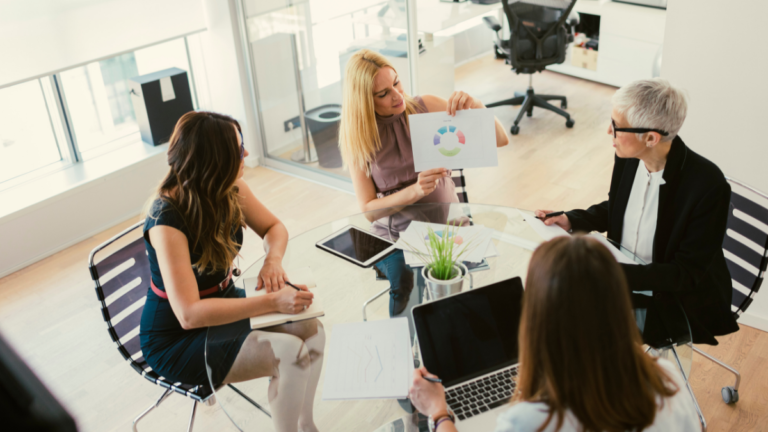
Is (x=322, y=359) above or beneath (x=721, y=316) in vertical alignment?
above

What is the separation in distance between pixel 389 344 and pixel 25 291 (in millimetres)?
2674

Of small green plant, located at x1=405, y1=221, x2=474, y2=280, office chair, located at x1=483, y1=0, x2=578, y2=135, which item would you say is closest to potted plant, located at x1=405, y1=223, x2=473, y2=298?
small green plant, located at x1=405, y1=221, x2=474, y2=280


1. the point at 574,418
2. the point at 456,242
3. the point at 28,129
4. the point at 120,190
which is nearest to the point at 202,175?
the point at 456,242

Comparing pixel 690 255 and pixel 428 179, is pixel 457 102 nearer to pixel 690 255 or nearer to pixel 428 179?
pixel 428 179

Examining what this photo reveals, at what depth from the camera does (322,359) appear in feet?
5.36

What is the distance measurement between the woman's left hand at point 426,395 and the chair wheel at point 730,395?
1504 millimetres

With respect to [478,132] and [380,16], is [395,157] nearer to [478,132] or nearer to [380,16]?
[478,132]

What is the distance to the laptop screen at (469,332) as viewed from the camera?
1.49 meters

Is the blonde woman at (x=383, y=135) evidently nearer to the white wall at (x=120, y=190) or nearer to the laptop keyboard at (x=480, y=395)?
the laptop keyboard at (x=480, y=395)

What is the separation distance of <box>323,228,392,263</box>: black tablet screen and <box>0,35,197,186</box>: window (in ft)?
8.54

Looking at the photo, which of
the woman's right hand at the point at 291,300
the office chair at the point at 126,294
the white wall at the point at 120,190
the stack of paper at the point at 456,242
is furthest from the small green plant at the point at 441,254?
the white wall at the point at 120,190

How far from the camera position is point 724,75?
2.35m

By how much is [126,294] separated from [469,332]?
131 cm

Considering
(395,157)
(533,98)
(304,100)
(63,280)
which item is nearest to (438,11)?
(533,98)
